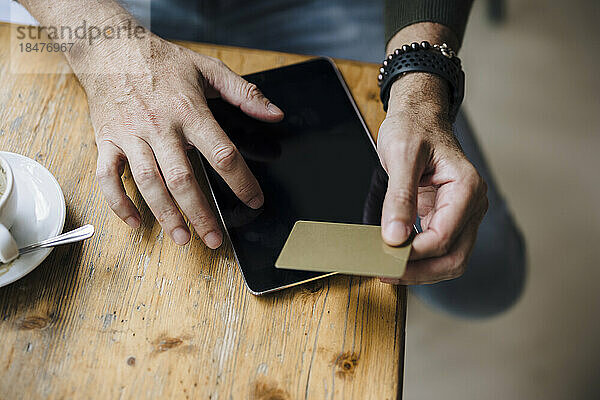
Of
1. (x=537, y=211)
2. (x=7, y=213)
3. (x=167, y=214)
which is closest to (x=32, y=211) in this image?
(x=7, y=213)

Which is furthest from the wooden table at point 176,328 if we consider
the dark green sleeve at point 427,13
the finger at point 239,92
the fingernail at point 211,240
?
the dark green sleeve at point 427,13

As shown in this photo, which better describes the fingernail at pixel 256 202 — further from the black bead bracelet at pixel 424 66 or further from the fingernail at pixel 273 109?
the black bead bracelet at pixel 424 66

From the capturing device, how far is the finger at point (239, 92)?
731mm

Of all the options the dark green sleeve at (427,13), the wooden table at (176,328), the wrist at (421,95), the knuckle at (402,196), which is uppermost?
the dark green sleeve at (427,13)

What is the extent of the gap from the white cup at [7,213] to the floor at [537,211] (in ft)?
2.70

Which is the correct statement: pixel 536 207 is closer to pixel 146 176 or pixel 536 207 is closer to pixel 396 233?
pixel 396 233

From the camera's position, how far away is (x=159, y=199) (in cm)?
63

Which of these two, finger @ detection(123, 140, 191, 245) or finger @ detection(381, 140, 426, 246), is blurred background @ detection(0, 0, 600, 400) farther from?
finger @ detection(381, 140, 426, 246)

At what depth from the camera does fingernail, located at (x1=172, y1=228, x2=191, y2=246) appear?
24.6 inches

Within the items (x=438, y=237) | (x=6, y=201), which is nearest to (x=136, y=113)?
(x=6, y=201)

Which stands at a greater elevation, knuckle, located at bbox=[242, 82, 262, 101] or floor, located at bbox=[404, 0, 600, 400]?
knuckle, located at bbox=[242, 82, 262, 101]

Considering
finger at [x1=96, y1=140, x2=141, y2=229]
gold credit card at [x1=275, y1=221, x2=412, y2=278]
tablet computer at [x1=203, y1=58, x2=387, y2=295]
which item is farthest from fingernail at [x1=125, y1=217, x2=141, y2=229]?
gold credit card at [x1=275, y1=221, x2=412, y2=278]

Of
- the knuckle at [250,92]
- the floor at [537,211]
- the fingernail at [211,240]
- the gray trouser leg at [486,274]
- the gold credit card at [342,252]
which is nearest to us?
the gold credit card at [342,252]

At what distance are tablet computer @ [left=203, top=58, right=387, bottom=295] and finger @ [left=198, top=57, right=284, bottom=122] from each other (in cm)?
2
